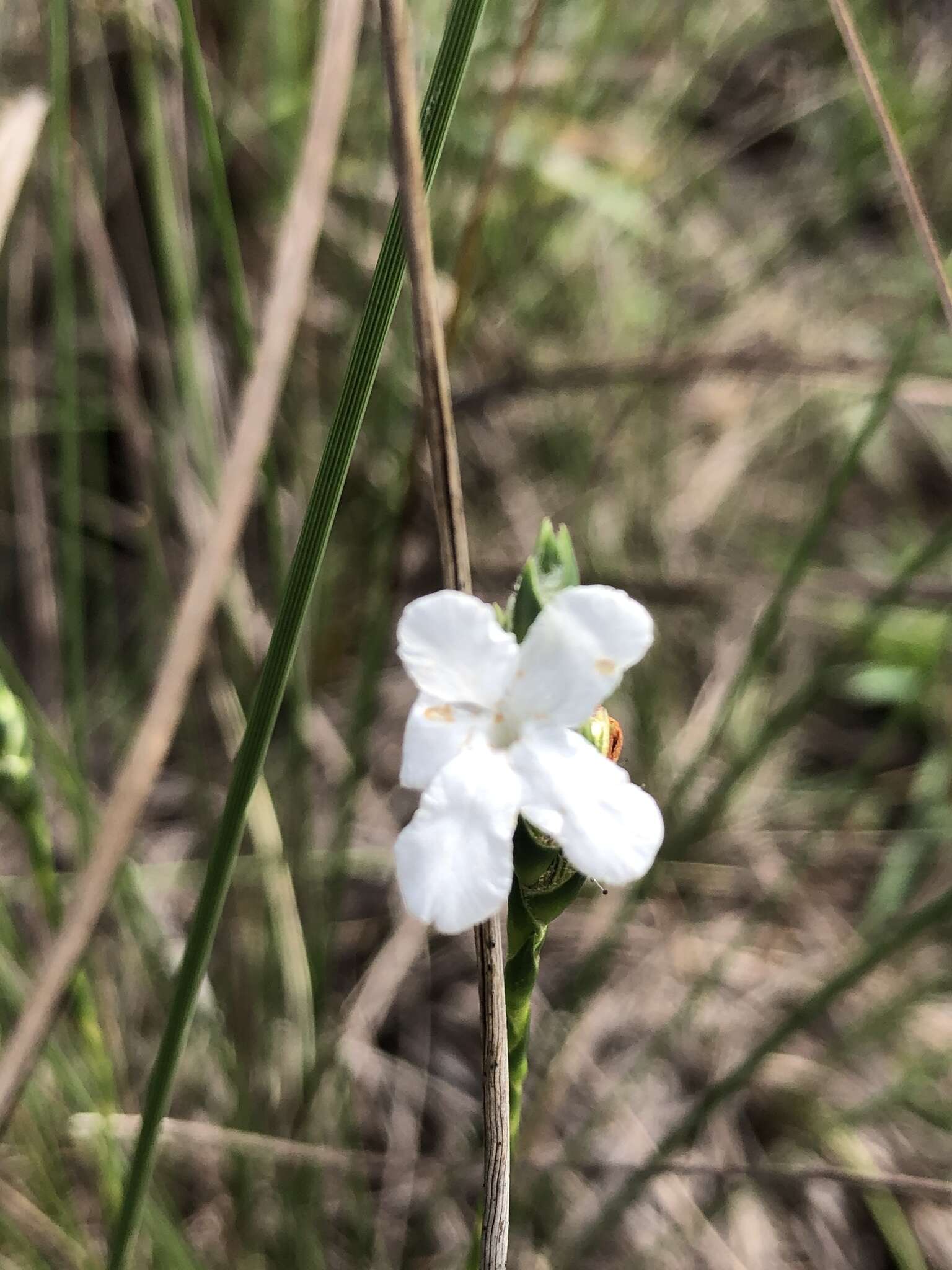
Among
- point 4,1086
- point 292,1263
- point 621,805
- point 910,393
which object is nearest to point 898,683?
point 910,393

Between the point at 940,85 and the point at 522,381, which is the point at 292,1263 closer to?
the point at 522,381

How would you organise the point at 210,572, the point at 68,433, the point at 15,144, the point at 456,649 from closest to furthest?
the point at 210,572 < the point at 456,649 < the point at 15,144 < the point at 68,433

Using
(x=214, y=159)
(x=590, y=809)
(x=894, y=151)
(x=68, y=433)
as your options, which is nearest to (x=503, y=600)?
(x=68, y=433)

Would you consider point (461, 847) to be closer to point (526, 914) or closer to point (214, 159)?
point (526, 914)

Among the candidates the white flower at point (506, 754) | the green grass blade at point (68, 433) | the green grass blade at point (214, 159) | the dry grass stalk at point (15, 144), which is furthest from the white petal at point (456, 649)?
the green grass blade at point (68, 433)

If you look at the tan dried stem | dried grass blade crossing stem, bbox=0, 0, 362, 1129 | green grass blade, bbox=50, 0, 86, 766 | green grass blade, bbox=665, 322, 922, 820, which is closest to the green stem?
dried grass blade crossing stem, bbox=0, 0, 362, 1129

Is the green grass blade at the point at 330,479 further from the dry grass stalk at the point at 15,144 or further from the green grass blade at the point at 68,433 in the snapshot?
the green grass blade at the point at 68,433

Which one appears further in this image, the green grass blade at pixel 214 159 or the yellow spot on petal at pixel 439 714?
the green grass blade at pixel 214 159
